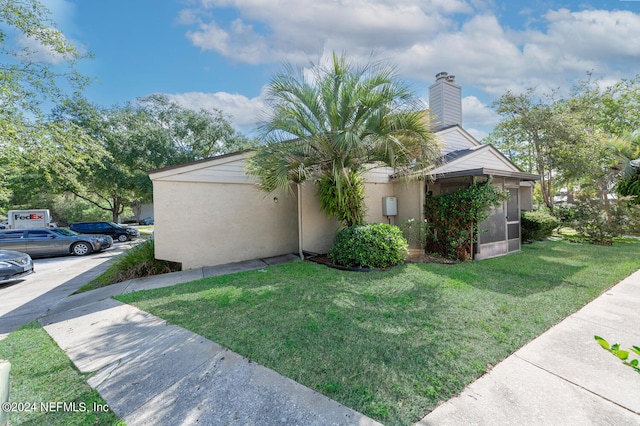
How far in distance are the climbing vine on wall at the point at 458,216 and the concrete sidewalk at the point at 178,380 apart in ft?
21.1

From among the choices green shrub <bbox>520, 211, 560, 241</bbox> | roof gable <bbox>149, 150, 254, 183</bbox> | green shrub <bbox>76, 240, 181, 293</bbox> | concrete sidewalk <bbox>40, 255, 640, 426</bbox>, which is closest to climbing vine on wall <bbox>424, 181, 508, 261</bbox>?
concrete sidewalk <bbox>40, 255, 640, 426</bbox>

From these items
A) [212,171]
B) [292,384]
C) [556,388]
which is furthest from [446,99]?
[292,384]

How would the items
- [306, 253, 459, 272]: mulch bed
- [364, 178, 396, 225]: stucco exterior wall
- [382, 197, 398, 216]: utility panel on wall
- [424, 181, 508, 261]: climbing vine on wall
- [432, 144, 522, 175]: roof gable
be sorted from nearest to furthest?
[306, 253, 459, 272]: mulch bed
[424, 181, 508, 261]: climbing vine on wall
[432, 144, 522, 175]: roof gable
[382, 197, 398, 216]: utility panel on wall
[364, 178, 396, 225]: stucco exterior wall

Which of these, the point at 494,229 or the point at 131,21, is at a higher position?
the point at 131,21

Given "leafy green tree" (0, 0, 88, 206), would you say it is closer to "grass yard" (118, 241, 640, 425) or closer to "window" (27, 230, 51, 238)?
"window" (27, 230, 51, 238)

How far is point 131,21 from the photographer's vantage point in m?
7.50

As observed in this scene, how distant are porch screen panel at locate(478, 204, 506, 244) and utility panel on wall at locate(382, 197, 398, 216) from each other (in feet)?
8.21

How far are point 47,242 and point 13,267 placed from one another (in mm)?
5507

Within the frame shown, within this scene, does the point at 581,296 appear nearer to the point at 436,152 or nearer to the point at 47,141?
the point at 436,152

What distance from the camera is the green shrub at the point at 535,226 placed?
10070 millimetres

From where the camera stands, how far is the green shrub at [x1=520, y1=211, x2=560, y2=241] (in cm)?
1007

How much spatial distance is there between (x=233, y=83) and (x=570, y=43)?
12220 mm

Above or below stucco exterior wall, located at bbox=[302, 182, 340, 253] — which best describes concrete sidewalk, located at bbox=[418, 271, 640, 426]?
below

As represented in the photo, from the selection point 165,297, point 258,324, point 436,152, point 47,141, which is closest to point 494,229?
point 436,152
